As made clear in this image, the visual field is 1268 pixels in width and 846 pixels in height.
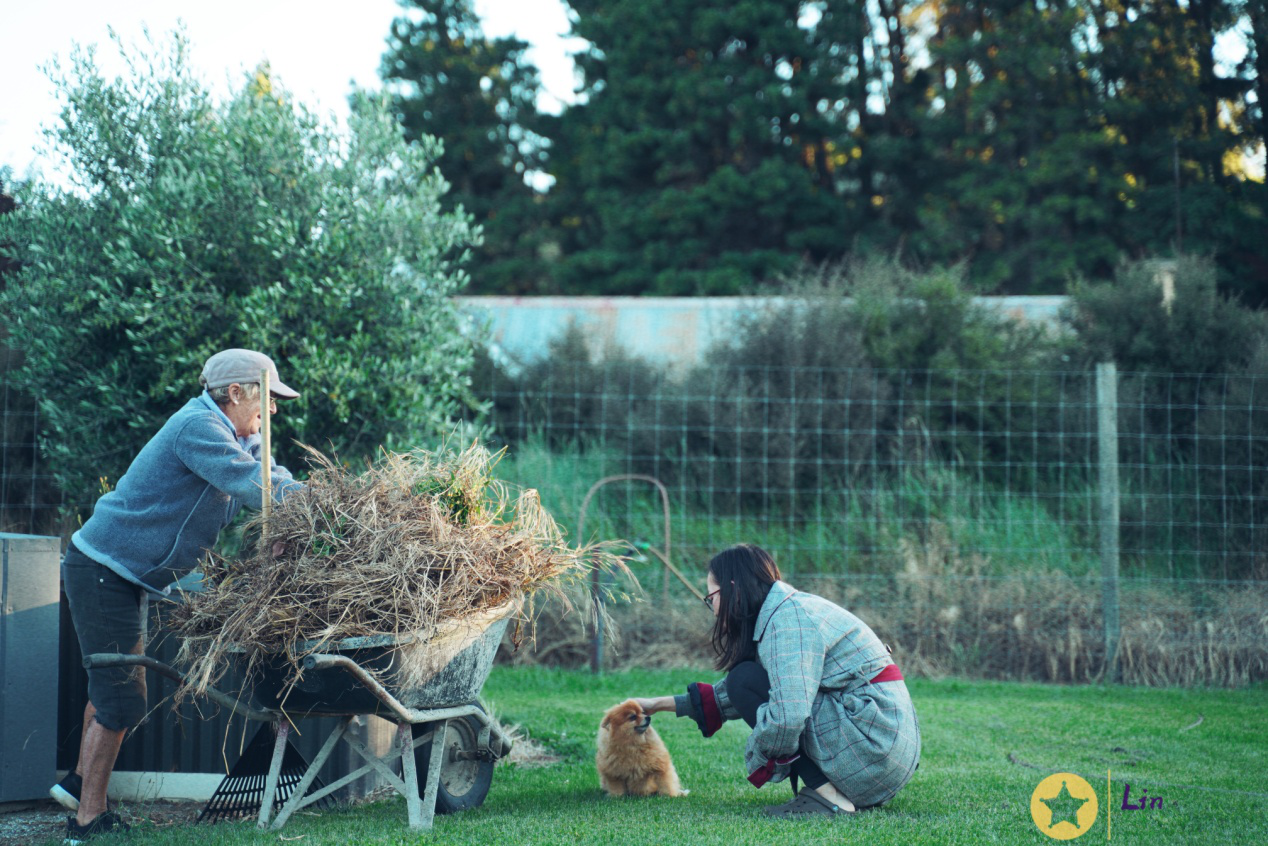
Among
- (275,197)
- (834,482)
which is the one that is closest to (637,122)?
(834,482)

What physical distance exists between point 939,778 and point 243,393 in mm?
3194

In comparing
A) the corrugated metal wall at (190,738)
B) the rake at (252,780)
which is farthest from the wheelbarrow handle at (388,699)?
the corrugated metal wall at (190,738)

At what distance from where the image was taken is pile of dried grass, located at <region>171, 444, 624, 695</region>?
3311 millimetres

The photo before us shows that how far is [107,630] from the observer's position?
3.79m

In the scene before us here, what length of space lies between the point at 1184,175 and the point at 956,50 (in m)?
4.80

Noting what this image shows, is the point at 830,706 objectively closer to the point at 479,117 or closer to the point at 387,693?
the point at 387,693

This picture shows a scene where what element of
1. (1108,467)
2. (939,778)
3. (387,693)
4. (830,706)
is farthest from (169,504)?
(1108,467)

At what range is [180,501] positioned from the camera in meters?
3.78

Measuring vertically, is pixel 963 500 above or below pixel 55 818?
above

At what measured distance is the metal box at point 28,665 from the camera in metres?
4.10

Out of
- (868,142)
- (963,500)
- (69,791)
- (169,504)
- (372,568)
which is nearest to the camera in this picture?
(372,568)

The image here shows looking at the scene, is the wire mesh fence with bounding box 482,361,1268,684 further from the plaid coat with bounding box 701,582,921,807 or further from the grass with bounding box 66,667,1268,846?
the plaid coat with bounding box 701,582,921,807

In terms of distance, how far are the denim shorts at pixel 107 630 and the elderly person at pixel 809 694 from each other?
209cm

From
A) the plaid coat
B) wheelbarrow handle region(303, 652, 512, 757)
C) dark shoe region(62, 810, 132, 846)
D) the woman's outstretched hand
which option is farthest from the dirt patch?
the plaid coat
